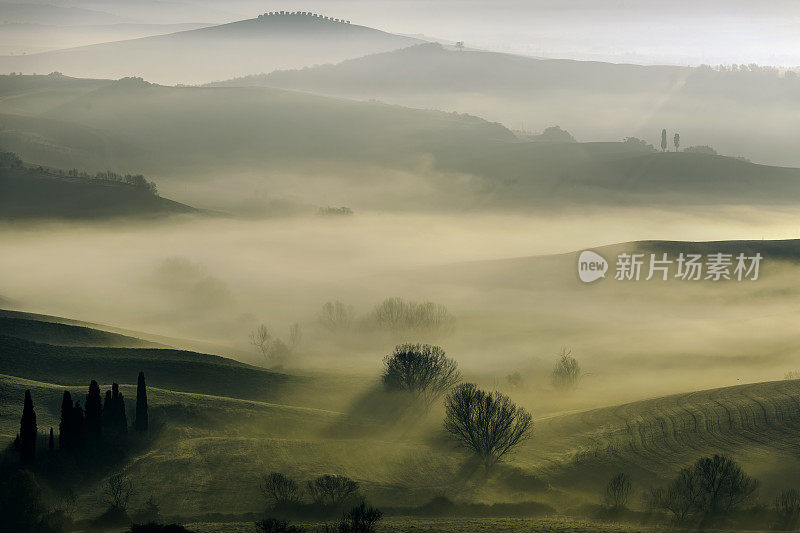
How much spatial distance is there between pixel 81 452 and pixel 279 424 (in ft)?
71.2

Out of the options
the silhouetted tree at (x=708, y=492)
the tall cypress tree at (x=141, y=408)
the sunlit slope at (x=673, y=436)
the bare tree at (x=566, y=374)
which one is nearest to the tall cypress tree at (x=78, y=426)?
the tall cypress tree at (x=141, y=408)

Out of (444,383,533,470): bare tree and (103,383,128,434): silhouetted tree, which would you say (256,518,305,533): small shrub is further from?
(444,383,533,470): bare tree

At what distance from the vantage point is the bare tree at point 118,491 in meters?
76.8

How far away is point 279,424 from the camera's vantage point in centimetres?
9869

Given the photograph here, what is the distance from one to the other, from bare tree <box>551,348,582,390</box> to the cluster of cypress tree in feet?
192

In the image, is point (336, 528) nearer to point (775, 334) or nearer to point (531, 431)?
point (531, 431)

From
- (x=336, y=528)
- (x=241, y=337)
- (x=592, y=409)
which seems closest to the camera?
(x=336, y=528)

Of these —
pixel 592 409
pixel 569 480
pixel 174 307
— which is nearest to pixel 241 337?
pixel 174 307

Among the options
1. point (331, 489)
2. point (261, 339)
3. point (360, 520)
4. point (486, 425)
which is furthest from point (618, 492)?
point (261, 339)

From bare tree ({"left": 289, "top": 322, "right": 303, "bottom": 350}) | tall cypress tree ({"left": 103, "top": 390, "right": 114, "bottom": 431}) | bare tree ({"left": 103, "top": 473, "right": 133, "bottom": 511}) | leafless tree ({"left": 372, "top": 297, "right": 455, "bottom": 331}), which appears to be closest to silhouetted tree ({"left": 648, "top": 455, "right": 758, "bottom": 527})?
bare tree ({"left": 103, "top": 473, "right": 133, "bottom": 511})

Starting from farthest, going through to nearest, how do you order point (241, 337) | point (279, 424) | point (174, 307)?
point (174, 307) < point (241, 337) < point (279, 424)

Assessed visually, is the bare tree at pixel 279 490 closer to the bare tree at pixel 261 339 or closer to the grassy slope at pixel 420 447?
the grassy slope at pixel 420 447

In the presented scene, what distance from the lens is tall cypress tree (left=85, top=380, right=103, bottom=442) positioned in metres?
87.9

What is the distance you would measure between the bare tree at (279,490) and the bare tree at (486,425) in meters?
21.2
